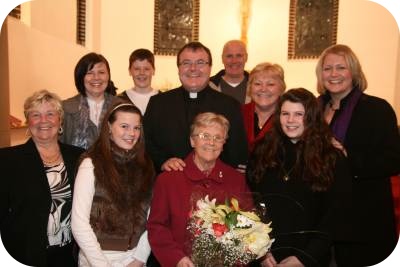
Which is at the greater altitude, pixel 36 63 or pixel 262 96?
pixel 36 63

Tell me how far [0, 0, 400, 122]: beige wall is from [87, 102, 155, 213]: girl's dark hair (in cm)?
313

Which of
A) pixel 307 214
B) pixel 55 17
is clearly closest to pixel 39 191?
pixel 307 214

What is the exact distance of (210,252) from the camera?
6.81ft

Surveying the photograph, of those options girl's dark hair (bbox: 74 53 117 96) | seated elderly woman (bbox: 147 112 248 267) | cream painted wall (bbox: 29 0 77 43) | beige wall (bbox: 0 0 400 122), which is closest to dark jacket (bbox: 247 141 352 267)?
seated elderly woman (bbox: 147 112 248 267)

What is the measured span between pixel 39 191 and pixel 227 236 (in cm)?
123

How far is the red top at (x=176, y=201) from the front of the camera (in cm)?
248

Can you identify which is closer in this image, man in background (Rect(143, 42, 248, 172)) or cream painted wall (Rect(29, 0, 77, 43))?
man in background (Rect(143, 42, 248, 172))

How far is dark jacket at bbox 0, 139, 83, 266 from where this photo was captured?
2631mm

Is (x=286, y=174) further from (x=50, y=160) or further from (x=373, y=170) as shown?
(x=50, y=160)

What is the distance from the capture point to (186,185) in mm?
2605

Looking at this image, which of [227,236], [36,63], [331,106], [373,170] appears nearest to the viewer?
[227,236]

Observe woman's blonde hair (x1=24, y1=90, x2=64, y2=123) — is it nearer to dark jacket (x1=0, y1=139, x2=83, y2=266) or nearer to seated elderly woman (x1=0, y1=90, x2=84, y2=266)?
seated elderly woman (x1=0, y1=90, x2=84, y2=266)

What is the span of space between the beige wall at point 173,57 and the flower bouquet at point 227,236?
400 cm

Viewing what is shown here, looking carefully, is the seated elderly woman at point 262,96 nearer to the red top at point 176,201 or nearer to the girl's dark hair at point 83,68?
the red top at point 176,201
